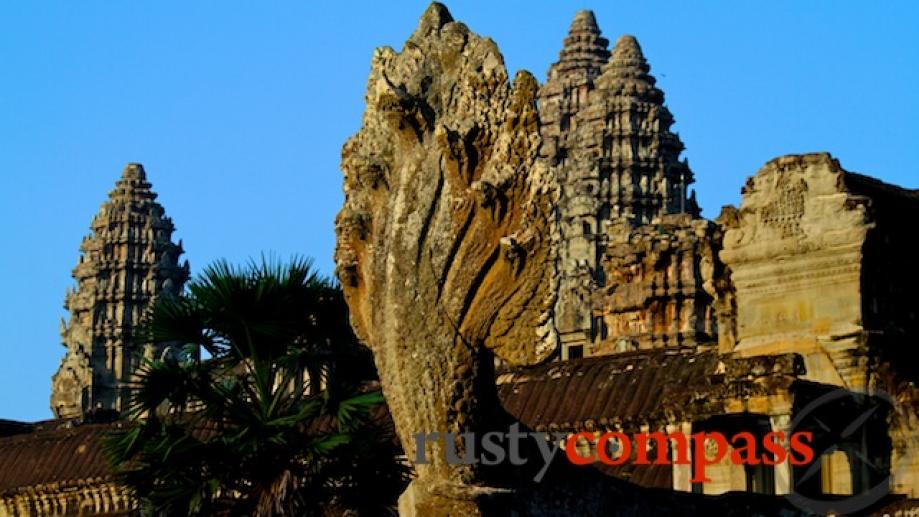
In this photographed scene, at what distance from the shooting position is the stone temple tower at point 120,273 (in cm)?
11400

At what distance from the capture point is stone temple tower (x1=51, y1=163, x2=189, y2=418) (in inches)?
4488

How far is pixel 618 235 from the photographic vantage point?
55.5 meters

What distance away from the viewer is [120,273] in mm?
115875

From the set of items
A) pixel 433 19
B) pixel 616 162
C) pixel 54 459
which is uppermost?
pixel 616 162

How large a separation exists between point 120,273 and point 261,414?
9337cm

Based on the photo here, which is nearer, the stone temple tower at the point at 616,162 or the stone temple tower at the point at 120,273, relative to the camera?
the stone temple tower at the point at 616,162

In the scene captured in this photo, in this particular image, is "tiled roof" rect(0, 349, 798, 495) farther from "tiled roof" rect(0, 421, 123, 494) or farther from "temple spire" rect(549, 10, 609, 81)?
"temple spire" rect(549, 10, 609, 81)

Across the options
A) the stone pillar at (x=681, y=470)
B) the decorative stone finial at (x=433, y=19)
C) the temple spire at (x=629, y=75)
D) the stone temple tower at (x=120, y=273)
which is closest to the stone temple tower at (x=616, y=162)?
the temple spire at (x=629, y=75)

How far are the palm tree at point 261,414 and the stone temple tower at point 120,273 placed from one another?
86.0m

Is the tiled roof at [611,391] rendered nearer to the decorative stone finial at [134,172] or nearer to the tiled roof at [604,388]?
the tiled roof at [604,388]

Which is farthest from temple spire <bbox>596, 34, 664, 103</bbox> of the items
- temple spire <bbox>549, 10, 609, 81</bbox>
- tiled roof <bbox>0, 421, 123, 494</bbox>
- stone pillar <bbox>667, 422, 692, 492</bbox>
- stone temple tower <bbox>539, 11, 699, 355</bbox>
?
stone pillar <bbox>667, 422, 692, 492</bbox>

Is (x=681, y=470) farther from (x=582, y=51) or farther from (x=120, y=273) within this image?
(x=120, y=273)

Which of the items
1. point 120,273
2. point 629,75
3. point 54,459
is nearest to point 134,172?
point 120,273

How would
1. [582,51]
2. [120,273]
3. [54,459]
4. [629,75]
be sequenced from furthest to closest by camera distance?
[120,273] < [582,51] < [629,75] < [54,459]
